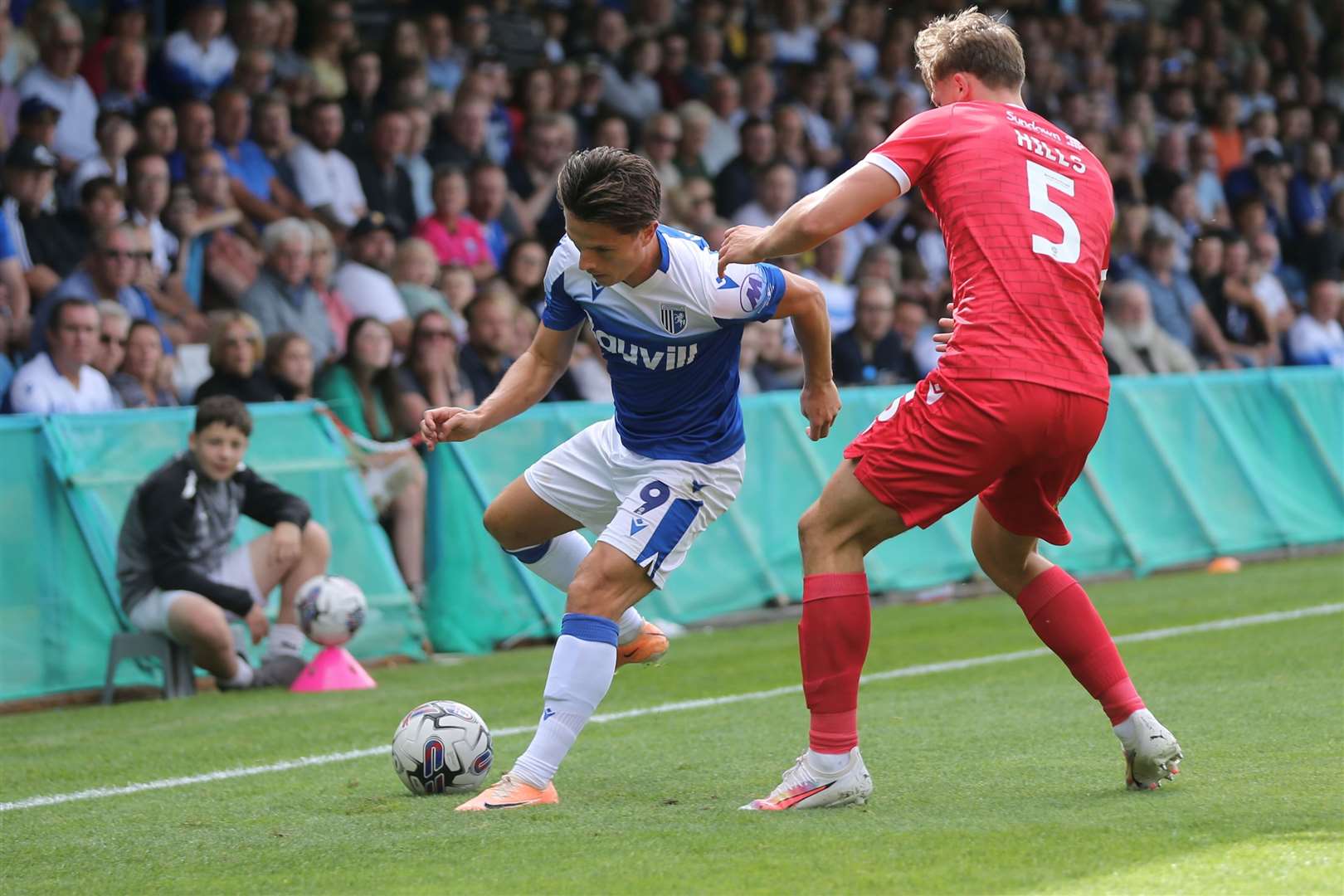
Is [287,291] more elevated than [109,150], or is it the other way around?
[109,150]

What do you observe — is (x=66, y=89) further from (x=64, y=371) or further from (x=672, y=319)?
(x=672, y=319)

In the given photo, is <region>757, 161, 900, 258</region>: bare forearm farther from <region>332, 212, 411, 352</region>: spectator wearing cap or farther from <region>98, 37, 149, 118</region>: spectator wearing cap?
<region>98, 37, 149, 118</region>: spectator wearing cap

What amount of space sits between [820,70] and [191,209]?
7.81 metres

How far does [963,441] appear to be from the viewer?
198 inches

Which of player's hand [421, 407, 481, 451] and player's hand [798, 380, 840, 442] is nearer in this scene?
player's hand [798, 380, 840, 442]

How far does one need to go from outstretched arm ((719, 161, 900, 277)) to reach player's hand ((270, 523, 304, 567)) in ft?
16.7

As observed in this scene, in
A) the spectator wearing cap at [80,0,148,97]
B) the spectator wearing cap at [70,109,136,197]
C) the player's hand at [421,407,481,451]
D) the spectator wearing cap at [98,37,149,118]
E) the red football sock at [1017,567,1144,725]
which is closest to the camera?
the red football sock at [1017,567,1144,725]

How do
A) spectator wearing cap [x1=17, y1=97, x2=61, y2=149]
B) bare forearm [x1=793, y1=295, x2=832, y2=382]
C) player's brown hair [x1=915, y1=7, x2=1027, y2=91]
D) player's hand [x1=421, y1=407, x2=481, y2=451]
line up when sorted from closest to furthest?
player's brown hair [x1=915, y1=7, x2=1027, y2=91]
bare forearm [x1=793, y1=295, x2=832, y2=382]
player's hand [x1=421, y1=407, x2=481, y2=451]
spectator wearing cap [x1=17, y1=97, x2=61, y2=149]

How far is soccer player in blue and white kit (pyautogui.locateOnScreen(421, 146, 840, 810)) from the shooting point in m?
5.52

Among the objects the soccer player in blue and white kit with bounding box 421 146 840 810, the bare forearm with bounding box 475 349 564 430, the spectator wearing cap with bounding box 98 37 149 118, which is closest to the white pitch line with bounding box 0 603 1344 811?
the soccer player in blue and white kit with bounding box 421 146 840 810

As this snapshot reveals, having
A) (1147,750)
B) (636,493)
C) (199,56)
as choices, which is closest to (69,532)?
(636,493)

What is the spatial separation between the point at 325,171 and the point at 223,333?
2904mm

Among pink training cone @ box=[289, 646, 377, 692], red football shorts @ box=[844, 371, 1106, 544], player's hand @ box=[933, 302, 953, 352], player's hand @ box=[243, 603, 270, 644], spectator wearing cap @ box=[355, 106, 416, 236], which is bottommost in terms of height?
pink training cone @ box=[289, 646, 377, 692]

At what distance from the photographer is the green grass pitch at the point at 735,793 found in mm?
4398
